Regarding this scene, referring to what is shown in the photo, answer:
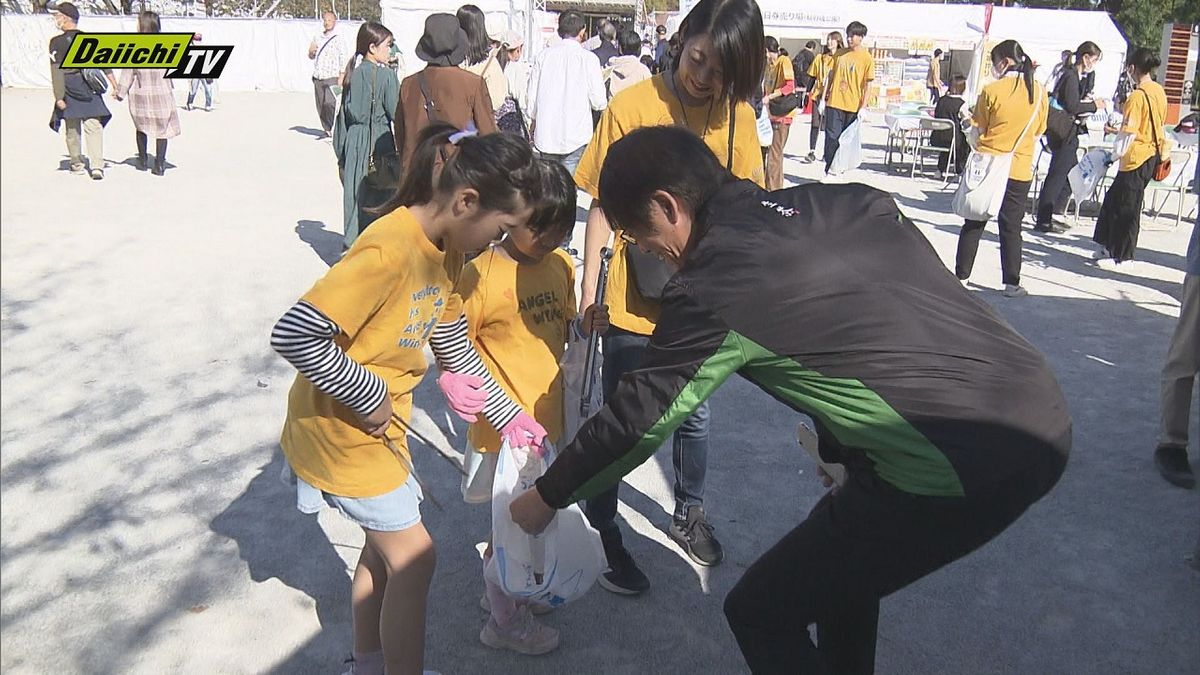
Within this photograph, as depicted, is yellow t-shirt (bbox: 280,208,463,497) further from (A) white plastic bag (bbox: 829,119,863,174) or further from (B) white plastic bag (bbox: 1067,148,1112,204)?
(A) white plastic bag (bbox: 829,119,863,174)

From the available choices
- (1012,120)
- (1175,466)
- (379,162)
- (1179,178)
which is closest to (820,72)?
(1179,178)

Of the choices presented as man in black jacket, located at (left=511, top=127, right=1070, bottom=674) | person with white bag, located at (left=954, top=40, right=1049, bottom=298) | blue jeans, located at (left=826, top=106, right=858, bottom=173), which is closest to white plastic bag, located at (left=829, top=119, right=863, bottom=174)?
blue jeans, located at (left=826, top=106, right=858, bottom=173)

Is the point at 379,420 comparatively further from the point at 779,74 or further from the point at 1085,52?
the point at 779,74

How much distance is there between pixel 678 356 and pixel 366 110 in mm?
A: 5262

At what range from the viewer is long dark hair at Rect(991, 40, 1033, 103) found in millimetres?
6993

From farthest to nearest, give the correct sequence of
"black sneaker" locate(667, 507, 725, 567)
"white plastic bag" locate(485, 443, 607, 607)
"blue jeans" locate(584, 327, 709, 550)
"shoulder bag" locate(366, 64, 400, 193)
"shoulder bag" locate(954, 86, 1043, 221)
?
1. "shoulder bag" locate(954, 86, 1043, 221)
2. "shoulder bag" locate(366, 64, 400, 193)
3. "black sneaker" locate(667, 507, 725, 567)
4. "blue jeans" locate(584, 327, 709, 550)
5. "white plastic bag" locate(485, 443, 607, 607)

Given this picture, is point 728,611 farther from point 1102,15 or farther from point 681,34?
point 1102,15

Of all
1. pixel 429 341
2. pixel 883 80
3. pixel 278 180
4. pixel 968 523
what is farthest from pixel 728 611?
pixel 883 80

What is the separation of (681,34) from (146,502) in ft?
8.84

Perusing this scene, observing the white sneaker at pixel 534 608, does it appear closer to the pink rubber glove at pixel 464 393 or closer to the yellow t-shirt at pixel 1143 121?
the pink rubber glove at pixel 464 393

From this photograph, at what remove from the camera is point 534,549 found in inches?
98.6

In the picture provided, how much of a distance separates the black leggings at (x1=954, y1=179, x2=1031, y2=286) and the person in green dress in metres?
4.33

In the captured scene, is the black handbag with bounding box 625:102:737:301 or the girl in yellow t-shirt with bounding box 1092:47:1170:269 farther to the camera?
the girl in yellow t-shirt with bounding box 1092:47:1170:269

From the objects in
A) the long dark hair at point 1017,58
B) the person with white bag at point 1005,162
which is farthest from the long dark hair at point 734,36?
the long dark hair at point 1017,58
